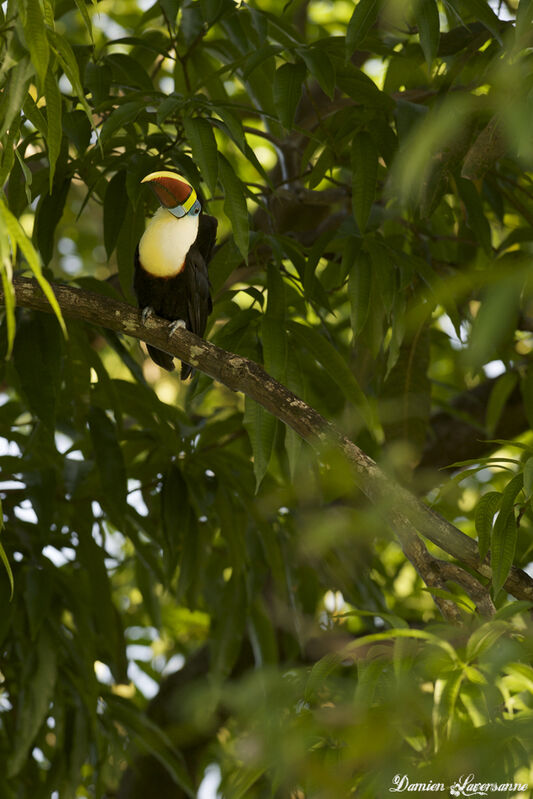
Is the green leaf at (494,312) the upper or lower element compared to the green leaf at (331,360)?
upper

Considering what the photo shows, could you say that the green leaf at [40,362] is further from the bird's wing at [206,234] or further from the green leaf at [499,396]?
the green leaf at [499,396]

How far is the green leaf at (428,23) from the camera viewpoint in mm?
2049

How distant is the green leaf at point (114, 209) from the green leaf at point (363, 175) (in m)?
0.57

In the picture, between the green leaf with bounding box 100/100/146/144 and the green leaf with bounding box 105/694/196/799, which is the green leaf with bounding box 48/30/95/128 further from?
the green leaf with bounding box 105/694/196/799

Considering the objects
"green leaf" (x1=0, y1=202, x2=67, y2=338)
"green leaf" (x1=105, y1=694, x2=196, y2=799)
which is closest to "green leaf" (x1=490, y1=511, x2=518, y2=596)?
"green leaf" (x1=0, y1=202, x2=67, y2=338)

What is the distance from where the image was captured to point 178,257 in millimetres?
2570

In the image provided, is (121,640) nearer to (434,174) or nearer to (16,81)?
(434,174)

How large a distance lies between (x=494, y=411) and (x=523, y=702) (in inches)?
64.4

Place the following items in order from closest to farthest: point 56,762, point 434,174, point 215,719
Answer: point 434,174, point 56,762, point 215,719

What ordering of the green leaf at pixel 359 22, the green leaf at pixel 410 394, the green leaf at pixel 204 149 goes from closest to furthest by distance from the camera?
1. the green leaf at pixel 204 149
2. the green leaf at pixel 359 22
3. the green leaf at pixel 410 394

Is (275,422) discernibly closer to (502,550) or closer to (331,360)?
(331,360)

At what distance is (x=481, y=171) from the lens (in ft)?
6.88

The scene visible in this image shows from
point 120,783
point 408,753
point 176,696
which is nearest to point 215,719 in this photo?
point 176,696

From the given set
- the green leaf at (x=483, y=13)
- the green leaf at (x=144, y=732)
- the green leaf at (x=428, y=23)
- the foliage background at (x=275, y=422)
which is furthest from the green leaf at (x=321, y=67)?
the green leaf at (x=144, y=732)
